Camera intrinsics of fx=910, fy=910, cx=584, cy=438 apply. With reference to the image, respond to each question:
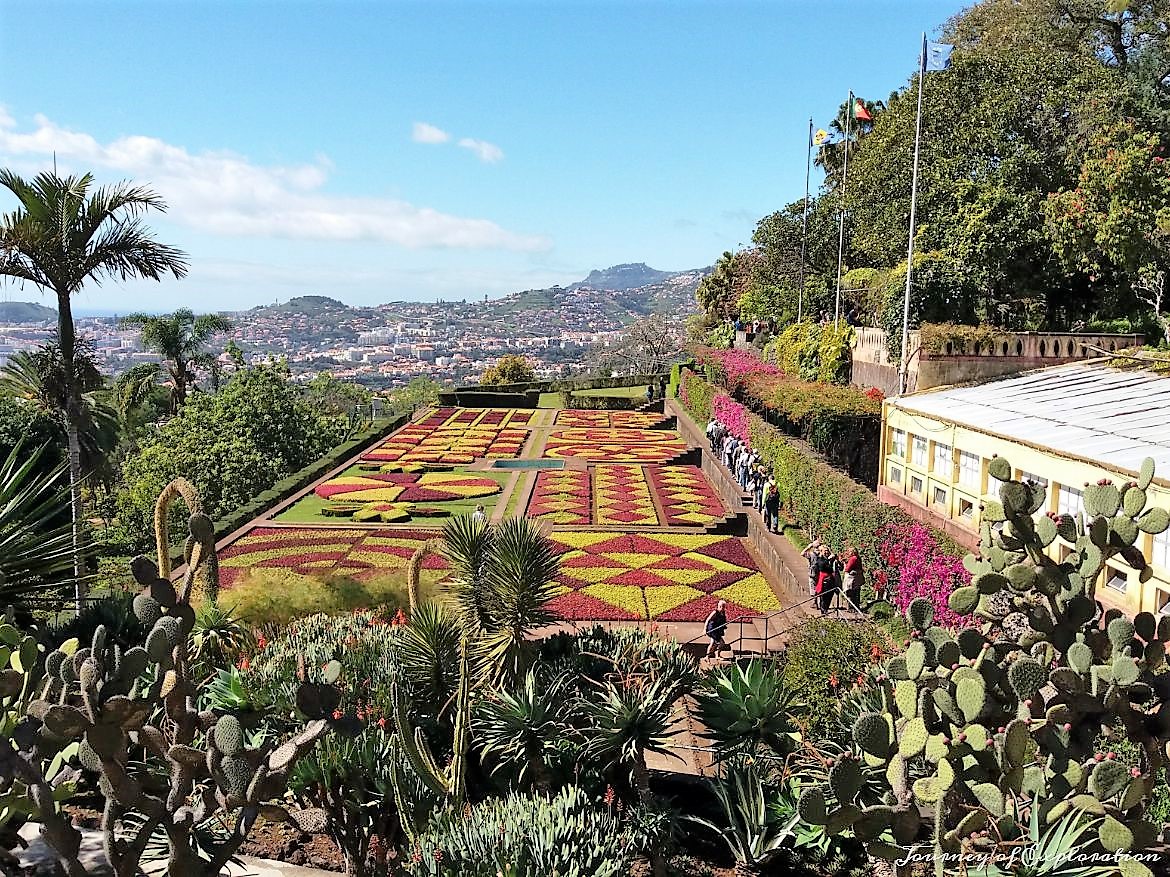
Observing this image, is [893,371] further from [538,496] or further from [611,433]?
[611,433]

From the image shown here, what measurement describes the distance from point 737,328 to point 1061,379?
105ft

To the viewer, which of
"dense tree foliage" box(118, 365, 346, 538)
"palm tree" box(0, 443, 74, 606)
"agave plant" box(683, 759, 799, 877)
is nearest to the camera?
"agave plant" box(683, 759, 799, 877)

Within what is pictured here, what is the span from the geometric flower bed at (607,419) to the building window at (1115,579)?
1323 inches

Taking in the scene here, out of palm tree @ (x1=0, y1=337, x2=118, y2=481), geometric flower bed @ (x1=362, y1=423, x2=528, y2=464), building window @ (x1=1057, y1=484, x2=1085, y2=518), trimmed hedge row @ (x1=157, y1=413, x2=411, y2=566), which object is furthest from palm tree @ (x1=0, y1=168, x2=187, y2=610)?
geometric flower bed @ (x1=362, y1=423, x2=528, y2=464)

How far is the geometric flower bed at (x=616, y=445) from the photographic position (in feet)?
114

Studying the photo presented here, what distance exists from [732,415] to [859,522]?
1549 cm

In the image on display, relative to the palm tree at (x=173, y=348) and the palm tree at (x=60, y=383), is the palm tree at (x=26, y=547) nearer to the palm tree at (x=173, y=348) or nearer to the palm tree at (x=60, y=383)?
the palm tree at (x=60, y=383)

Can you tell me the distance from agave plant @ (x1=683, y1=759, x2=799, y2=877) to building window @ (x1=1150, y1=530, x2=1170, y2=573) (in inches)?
194

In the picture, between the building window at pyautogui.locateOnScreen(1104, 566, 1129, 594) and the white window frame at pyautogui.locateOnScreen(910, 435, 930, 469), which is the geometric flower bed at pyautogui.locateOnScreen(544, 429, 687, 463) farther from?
the building window at pyautogui.locateOnScreen(1104, 566, 1129, 594)

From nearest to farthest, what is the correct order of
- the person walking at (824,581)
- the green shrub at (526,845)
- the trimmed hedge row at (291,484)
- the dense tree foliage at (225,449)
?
the green shrub at (526,845), the person walking at (824,581), the trimmed hedge row at (291,484), the dense tree foliage at (225,449)

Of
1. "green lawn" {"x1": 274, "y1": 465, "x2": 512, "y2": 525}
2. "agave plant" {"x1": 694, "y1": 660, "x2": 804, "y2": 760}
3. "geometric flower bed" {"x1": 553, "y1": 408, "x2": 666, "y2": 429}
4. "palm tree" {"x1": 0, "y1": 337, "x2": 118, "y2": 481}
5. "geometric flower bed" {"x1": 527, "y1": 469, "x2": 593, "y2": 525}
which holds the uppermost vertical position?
"palm tree" {"x1": 0, "y1": 337, "x2": 118, "y2": 481}

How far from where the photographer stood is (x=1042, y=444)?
11742 mm

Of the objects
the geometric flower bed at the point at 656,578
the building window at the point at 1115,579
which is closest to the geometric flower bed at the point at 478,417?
the geometric flower bed at the point at 656,578

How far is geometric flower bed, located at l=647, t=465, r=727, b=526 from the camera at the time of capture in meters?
24.2
